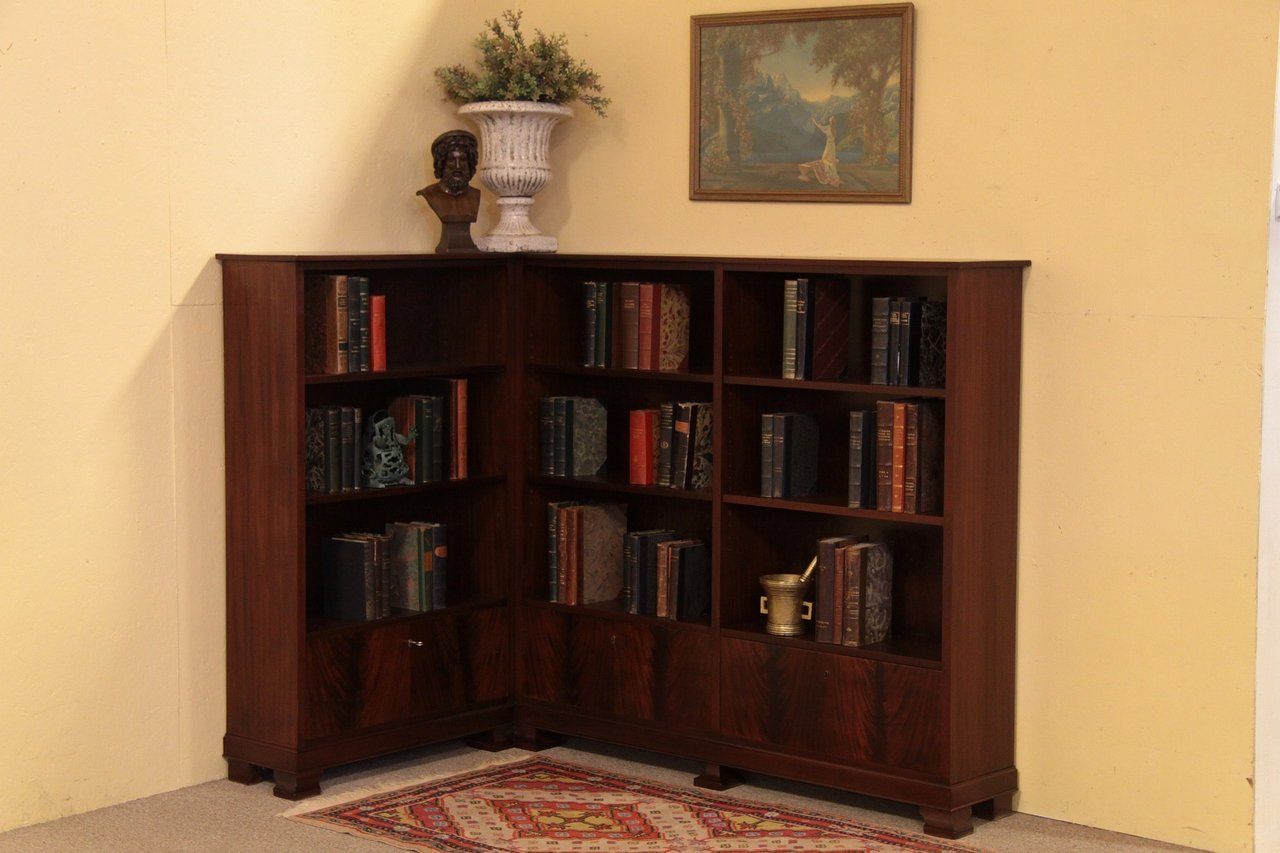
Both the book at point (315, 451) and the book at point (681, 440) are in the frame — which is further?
the book at point (681, 440)

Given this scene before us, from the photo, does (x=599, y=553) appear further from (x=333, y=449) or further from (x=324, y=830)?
(x=324, y=830)

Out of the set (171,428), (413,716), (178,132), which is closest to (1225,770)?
(413,716)

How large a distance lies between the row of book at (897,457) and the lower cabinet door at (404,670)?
1347 mm

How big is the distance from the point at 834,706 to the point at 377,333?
5.63 ft

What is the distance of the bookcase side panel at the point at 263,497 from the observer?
4.80 m

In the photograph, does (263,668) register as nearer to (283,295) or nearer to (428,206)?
(283,295)

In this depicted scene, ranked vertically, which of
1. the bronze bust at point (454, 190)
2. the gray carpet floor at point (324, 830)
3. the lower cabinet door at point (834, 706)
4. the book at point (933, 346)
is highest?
the bronze bust at point (454, 190)

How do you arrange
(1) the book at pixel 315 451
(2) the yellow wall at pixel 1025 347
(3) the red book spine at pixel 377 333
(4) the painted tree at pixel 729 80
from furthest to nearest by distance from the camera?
(4) the painted tree at pixel 729 80 → (3) the red book spine at pixel 377 333 → (1) the book at pixel 315 451 → (2) the yellow wall at pixel 1025 347

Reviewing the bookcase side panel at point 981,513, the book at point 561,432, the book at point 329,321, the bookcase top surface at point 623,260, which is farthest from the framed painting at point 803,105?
the book at point 329,321

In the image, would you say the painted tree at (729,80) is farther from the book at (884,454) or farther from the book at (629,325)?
the book at (884,454)

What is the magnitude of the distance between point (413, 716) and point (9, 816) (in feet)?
3.85

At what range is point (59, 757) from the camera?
4.67 metres

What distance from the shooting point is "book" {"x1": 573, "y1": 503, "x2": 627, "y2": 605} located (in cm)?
534

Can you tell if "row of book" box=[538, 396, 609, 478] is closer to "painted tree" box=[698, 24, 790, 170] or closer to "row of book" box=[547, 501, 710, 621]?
"row of book" box=[547, 501, 710, 621]
